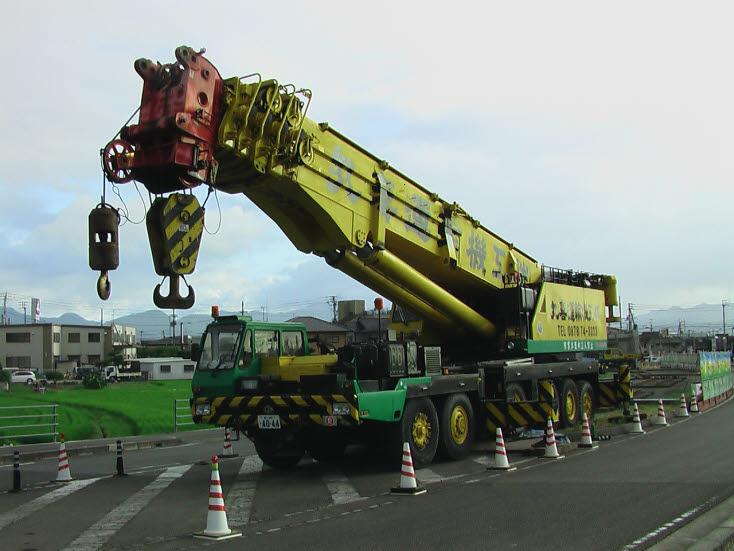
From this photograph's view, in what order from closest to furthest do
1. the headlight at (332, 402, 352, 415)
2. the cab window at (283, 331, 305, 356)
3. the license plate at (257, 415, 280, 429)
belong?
the headlight at (332, 402, 352, 415), the license plate at (257, 415, 280, 429), the cab window at (283, 331, 305, 356)

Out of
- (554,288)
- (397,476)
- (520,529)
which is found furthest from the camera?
(554,288)

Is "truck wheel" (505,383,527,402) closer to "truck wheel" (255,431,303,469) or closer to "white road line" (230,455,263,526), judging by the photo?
"truck wheel" (255,431,303,469)

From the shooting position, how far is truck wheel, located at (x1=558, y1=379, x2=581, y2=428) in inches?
653

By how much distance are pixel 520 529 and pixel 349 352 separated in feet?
14.5

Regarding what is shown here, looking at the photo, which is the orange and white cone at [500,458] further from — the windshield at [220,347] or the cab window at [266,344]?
the windshield at [220,347]

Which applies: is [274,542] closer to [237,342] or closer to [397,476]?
[397,476]

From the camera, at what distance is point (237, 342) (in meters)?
11.6

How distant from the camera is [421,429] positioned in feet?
38.2

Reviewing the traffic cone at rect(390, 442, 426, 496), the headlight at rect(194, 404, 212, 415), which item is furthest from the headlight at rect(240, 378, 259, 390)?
the traffic cone at rect(390, 442, 426, 496)

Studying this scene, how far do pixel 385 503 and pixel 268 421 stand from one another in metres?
2.56

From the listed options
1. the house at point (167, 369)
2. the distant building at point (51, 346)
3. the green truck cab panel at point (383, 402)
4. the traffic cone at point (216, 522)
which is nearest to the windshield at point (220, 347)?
the green truck cab panel at point (383, 402)

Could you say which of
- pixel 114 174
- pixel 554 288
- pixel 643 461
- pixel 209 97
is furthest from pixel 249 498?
pixel 554 288

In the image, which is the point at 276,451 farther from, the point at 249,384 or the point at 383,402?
the point at 383,402

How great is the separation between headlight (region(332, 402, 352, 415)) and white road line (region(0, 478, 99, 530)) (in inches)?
155
